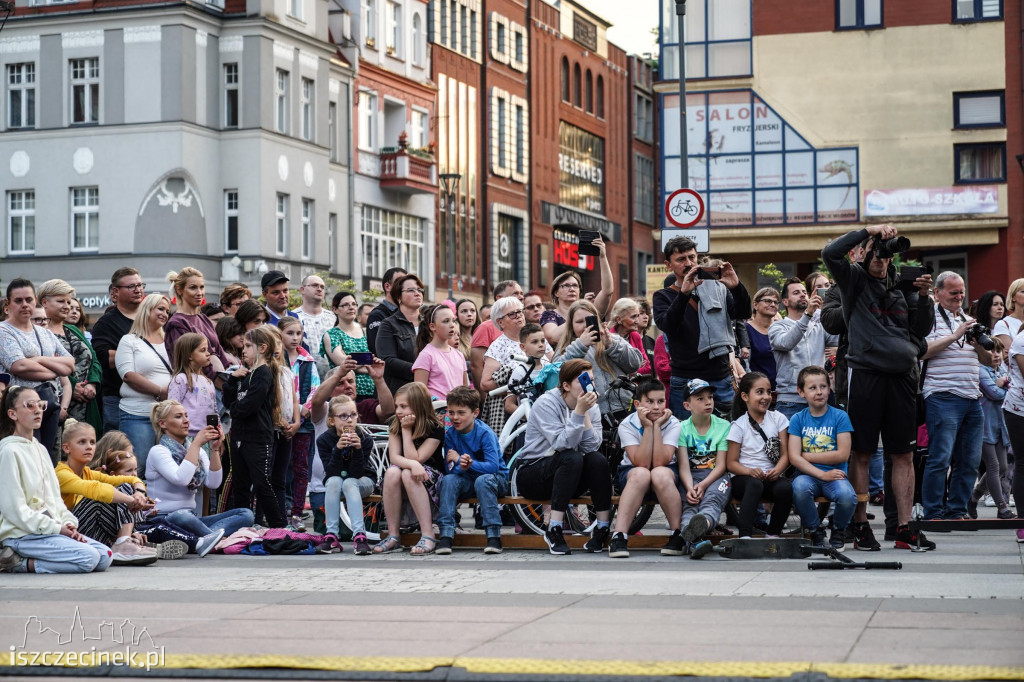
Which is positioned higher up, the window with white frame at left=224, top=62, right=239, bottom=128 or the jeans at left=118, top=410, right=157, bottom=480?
the window with white frame at left=224, top=62, right=239, bottom=128

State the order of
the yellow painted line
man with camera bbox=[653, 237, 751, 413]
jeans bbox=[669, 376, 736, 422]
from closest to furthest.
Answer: the yellow painted line < man with camera bbox=[653, 237, 751, 413] < jeans bbox=[669, 376, 736, 422]

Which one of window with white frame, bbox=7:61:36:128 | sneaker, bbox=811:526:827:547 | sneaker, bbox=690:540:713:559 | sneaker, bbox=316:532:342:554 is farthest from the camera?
window with white frame, bbox=7:61:36:128

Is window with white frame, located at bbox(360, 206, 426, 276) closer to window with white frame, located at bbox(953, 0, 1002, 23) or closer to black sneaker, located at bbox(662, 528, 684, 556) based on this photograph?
window with white frame, located at bbox(953, 0, 1002, 23)

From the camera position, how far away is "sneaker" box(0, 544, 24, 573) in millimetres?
10609

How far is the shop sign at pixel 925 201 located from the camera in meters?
48.4

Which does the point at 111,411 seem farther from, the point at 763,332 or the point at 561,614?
the point at 561,614

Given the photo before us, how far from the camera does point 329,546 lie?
12.1m

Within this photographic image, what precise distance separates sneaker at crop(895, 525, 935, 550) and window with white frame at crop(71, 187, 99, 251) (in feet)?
130

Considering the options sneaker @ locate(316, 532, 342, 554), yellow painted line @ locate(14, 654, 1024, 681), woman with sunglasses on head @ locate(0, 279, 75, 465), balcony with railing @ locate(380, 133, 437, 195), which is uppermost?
balcony with railing @ locate(380, 133, 437, 195)

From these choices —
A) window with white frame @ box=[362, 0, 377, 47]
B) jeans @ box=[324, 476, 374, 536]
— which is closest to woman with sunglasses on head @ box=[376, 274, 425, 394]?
jeans @ box=[324, 476, 374, 536]

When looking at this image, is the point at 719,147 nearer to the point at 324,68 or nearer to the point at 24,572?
the point at 324,68

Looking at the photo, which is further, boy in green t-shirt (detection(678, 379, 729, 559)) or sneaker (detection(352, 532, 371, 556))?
sneaker (detection(352, 532, 371, 556))

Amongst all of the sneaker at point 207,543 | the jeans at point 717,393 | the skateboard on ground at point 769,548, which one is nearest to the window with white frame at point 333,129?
the jeans at point 717,393

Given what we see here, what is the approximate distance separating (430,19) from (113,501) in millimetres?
52775
